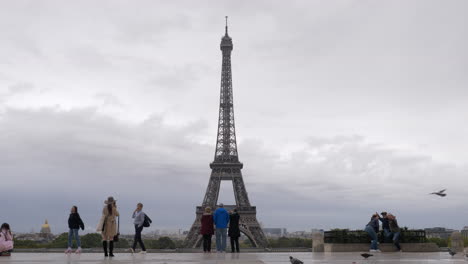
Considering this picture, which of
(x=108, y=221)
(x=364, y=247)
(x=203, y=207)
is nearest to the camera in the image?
(x=108, y=221)

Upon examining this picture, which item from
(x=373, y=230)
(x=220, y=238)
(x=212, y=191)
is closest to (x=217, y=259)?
(x=220, y=238)

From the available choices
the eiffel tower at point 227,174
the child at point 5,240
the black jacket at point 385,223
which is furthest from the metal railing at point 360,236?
the eiffel tower at point 227,174

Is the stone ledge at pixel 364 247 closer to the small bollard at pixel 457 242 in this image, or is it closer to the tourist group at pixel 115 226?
the small bollard at pixel 457 242

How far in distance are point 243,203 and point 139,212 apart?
72291 mm

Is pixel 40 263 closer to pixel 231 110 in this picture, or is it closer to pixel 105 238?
pixel 105 238

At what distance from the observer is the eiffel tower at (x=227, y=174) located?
8894cm

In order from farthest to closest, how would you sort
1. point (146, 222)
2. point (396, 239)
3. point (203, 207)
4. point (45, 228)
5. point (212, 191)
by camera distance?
point (45, 228) → point (212, 191) → point (203, 207) → point (396, 239) → point (146, 222)

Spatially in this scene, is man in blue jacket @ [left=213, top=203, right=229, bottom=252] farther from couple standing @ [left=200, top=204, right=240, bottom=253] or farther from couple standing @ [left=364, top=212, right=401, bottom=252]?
couple standing @ [left=364, top=212, right=401, bottom=252]

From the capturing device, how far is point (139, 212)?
71.5 feet

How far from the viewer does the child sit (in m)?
21.0

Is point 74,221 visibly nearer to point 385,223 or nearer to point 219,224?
point 219,224

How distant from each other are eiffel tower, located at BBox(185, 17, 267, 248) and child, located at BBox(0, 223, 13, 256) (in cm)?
6506

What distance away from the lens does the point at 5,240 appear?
69.9 feet

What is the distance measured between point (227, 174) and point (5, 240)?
75.2 metres
